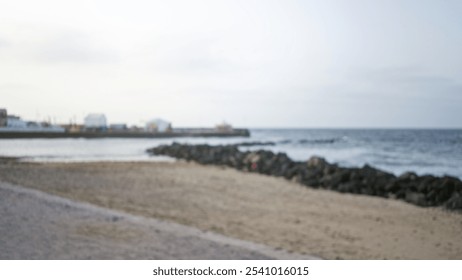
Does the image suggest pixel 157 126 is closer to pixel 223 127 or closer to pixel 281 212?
pixel 223 127

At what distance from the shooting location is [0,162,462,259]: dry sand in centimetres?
554

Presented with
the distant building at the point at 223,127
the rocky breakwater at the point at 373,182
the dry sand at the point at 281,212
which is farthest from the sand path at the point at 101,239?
the distant building at the point at 223,127

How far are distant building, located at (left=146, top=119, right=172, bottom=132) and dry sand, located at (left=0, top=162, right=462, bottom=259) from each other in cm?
4601

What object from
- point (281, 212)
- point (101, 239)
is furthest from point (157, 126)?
point (101, 239)

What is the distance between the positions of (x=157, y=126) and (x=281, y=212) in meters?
52.6

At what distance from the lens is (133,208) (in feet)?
23.8

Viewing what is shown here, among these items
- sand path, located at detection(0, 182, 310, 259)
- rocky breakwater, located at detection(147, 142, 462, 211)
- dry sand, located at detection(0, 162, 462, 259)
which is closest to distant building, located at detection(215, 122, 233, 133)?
rocky breakwater, located at detection(147, 142, 462, 211)

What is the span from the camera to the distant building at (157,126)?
5791 centimetres

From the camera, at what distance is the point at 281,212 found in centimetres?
757

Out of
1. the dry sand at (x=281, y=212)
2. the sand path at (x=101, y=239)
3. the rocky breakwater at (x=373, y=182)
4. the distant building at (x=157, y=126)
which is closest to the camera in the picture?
the sand path at (x=101, y=239)

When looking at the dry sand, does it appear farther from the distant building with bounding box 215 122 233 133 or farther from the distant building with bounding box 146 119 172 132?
the distant building with bounding box 215 122 233 133

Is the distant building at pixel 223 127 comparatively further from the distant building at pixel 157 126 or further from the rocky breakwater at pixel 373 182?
the rocky breakwater at pixel 373 182

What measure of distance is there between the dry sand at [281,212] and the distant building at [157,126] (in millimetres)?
46013

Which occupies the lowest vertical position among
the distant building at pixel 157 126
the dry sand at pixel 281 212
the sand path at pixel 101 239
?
the dry sand at pixel 281 212
